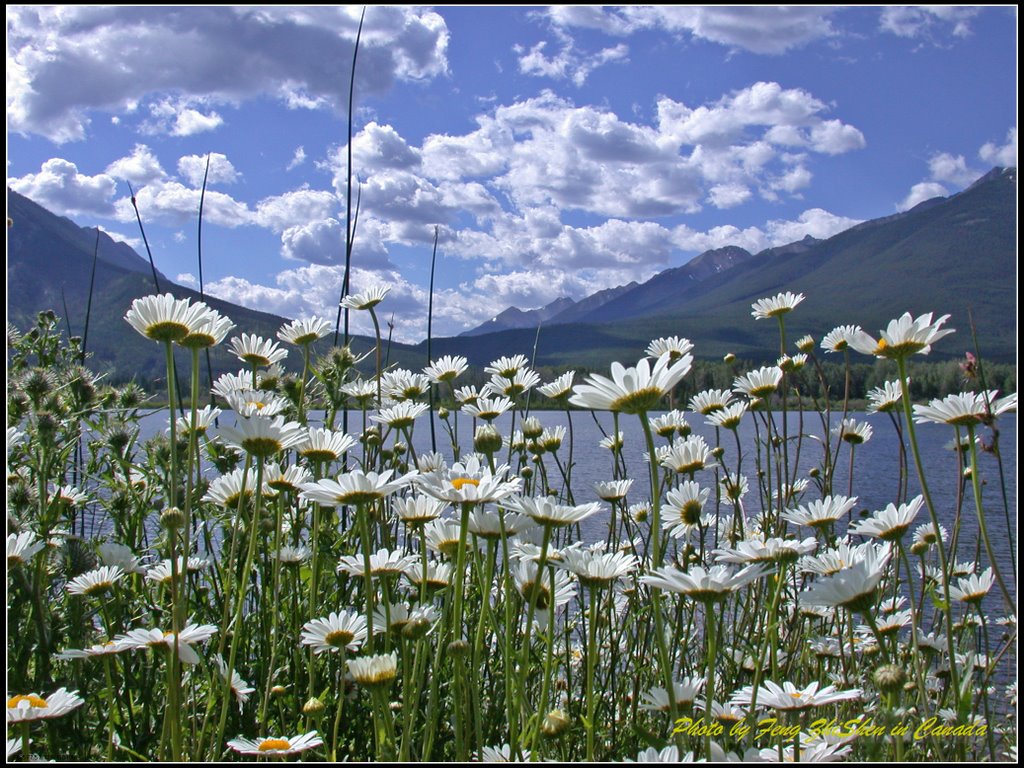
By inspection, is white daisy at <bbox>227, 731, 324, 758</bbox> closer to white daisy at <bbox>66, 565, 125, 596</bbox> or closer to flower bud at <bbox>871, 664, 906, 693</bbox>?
white daisy at <bbox>66, 565, 125, 596</bbox>

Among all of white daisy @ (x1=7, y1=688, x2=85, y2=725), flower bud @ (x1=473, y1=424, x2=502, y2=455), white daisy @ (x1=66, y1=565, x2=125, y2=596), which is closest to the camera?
white daisy @ (x1=7, y1=688, x2=85, y2=725)

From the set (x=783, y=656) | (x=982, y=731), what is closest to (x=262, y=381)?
(x=783, y=656)

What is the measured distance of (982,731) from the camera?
194cm

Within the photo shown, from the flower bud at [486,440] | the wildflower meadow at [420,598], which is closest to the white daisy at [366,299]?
the wildflower meadow at [420,598]

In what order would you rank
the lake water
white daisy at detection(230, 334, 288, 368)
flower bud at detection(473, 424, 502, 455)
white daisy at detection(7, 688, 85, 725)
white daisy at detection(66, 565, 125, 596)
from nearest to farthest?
white daisy at detection(7, 688, 85, 725) < white daisy at detection(66, 565, 125, 596) < flower bud at detection(473, 424, 502, 455) < white daisy at detection(230, 334, 288, 368) < the lake water

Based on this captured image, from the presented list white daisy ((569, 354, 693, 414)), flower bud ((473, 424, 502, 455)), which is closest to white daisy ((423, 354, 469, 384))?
flower bud ((473, 424, 502, 455))

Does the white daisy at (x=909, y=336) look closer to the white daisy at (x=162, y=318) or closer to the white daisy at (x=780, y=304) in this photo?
the white daisy at (x=780, y=304)

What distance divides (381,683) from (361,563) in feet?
1.73

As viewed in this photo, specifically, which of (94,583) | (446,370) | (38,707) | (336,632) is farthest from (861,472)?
(38,707)

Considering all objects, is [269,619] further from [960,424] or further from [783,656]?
[960,424]

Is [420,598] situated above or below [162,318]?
below

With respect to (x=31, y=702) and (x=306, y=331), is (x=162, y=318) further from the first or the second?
(x=306, y=331)

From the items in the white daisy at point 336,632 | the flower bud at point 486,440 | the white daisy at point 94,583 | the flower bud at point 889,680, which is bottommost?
the white daisy at point 336,632

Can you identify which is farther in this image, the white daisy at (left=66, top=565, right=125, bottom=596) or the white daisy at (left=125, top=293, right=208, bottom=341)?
the white daisy at (left=66, top=565, right=125, bottom=596)
